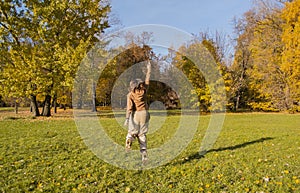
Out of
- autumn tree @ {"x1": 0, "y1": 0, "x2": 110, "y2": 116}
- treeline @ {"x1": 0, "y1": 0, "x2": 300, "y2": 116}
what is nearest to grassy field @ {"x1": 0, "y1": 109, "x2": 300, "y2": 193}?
treeline @ {"x1": 0, "y1": 0, "x2": 300, "y2": 116}

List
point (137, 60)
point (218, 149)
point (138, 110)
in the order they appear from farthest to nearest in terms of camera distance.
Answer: point (137, 60)
point (218, 149)
point (138, 110)

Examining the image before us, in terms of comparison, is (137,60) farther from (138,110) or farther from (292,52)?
(138,110)

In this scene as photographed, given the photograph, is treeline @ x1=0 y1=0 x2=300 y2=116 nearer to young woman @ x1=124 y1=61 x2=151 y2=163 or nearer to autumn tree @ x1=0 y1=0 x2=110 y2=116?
autumn tree @ x1=0 y1=0 x2=110 y2=116

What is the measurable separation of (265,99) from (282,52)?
7049 mm

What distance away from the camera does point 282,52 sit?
2994 centimetres

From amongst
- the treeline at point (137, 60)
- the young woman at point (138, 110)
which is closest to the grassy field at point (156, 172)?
the young woman at point (138, 110)

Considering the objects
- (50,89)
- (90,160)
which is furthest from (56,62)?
(90,160)

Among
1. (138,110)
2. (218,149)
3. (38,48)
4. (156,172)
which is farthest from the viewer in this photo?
(38,48)

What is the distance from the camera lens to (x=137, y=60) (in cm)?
2736

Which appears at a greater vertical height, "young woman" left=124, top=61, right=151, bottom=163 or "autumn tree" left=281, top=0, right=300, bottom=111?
"autumn tree" left=281, top=0, right=300, bottom=111

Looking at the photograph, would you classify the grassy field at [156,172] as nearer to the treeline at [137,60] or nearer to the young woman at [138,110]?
the young woman at [138,110]

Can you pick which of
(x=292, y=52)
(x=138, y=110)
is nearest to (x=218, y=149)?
(x=138, y=110)

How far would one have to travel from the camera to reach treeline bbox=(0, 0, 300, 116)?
66.0 ft

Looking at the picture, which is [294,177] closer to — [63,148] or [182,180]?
[182,180]
